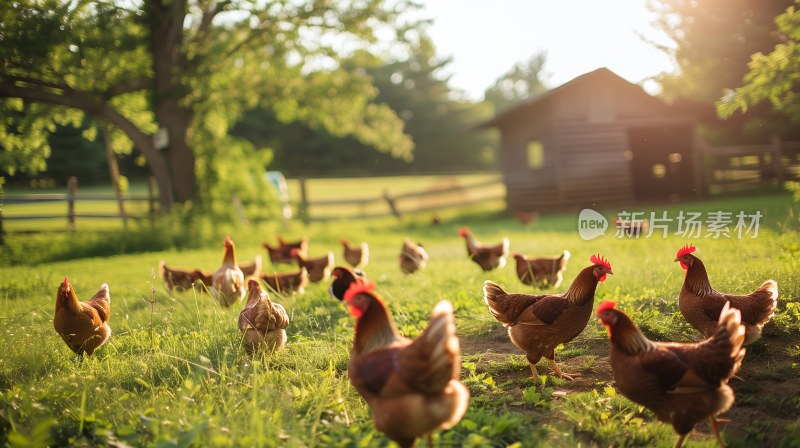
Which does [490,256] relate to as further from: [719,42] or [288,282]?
[719,42]

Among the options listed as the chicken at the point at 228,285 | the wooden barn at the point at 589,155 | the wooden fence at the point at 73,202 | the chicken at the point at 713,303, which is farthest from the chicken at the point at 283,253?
the wooden barn at the point at 589,155

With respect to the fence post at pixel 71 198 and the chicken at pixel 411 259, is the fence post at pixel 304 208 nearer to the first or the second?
the fence post at pixel 71 198

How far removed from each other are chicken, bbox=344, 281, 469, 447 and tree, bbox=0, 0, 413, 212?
8762 millimetres

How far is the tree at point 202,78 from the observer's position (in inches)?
436

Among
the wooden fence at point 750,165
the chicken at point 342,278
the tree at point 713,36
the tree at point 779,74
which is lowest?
the chicken at point 342,278

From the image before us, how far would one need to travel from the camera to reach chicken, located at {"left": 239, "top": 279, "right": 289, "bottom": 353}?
462 centimetres

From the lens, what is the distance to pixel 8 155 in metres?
6.72

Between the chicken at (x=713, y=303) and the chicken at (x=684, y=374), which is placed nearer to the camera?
the chicken at (x=684, y=374)

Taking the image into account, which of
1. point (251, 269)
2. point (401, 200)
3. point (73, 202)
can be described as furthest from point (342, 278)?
point (401, 200)

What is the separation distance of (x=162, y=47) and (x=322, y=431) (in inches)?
499

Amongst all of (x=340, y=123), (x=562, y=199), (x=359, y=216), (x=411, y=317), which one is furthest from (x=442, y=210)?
(x=411, y=317)

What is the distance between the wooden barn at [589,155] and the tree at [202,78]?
18.4 ft

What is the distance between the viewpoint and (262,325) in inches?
182

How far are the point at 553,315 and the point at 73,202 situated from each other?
11177mm
